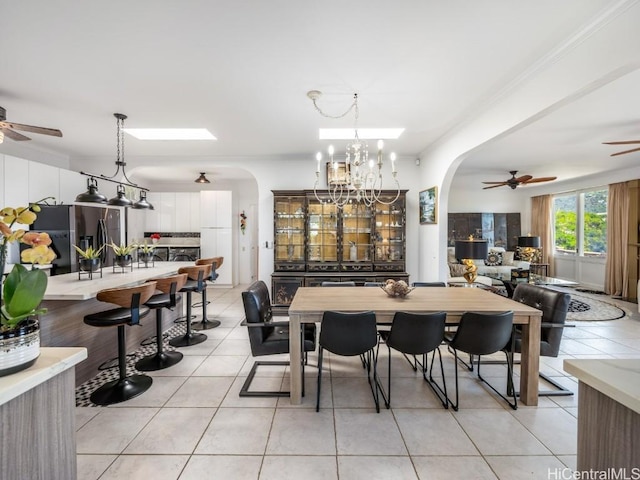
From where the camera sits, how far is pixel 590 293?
657 cm

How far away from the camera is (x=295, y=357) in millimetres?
2361

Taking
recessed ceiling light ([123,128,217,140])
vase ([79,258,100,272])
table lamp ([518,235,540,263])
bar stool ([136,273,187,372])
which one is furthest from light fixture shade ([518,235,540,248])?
vase ([79,258,100,272])

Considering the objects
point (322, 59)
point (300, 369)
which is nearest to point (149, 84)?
point (322, 59)

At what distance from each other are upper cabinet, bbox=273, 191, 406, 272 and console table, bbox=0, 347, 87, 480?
3.92 meters

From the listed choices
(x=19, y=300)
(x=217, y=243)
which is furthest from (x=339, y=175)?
(x=19, y=300)

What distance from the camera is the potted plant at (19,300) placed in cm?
98

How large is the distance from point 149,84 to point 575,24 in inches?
130

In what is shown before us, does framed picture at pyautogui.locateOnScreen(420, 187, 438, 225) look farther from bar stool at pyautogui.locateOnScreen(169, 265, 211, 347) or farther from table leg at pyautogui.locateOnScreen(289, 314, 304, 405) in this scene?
bar stool at pyautogui.locateOnScreen(169, 265, 211, 347)

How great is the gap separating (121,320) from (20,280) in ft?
5.06


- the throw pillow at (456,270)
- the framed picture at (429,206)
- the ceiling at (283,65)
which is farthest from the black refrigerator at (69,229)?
the throw pillow at (456,270)

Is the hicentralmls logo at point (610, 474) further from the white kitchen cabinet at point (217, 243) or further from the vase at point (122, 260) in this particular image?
the white kitchen cabinet at point (217, 243)

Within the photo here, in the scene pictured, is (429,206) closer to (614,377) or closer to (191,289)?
(191,289)

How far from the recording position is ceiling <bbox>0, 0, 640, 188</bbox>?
5.98 feet

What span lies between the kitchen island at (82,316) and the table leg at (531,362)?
3209 mm
